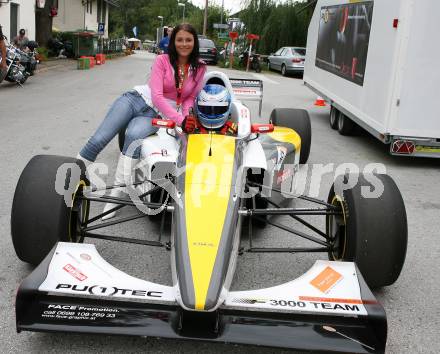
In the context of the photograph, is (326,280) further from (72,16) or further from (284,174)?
(72,16)

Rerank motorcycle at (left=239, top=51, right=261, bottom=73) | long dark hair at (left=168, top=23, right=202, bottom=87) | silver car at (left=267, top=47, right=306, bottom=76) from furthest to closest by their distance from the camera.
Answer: motorcycle at (left=239, top=51, right=261, bottom=73), silver car at (left=267, top=47, right=306, bottom=76), long dark hair at (left=168, top=23, right=202, bottom=87)

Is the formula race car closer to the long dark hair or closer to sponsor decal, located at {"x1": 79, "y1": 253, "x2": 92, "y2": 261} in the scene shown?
sponsor decal, located at {"x1": 79, "y1": 253, "x2": 92, "y2": 261}

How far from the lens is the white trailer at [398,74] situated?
7562mm

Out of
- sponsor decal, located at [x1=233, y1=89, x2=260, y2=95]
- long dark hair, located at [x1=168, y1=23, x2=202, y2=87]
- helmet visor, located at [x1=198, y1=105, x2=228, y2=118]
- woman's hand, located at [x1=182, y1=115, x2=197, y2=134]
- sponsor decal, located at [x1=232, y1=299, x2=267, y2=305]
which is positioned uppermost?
long dark hair, located at [x1=168, y1=23, x2=202, y2=87]

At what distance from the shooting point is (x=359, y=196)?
3717 mm

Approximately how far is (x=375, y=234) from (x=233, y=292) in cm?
107

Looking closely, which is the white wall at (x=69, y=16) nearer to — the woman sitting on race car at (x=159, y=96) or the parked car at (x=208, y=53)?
the parked car at (x=208, y=53)

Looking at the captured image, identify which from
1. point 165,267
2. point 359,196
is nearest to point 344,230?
point 359,196

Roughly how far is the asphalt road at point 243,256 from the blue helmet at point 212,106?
1104 mm

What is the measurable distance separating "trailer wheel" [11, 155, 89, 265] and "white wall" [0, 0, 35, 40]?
62.6ft

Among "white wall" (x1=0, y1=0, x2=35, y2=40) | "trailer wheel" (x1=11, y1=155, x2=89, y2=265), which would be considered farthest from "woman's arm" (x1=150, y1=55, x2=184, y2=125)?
"white wall" (x1=0, y1=0, x2=35, y2=40)

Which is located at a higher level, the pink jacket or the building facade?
the building facade

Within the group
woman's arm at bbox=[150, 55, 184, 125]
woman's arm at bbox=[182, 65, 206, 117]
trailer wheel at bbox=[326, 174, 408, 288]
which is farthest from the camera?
woman's arm at bbox=[182, 65, 206, 117]

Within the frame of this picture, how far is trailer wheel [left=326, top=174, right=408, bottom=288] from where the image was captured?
362cm
